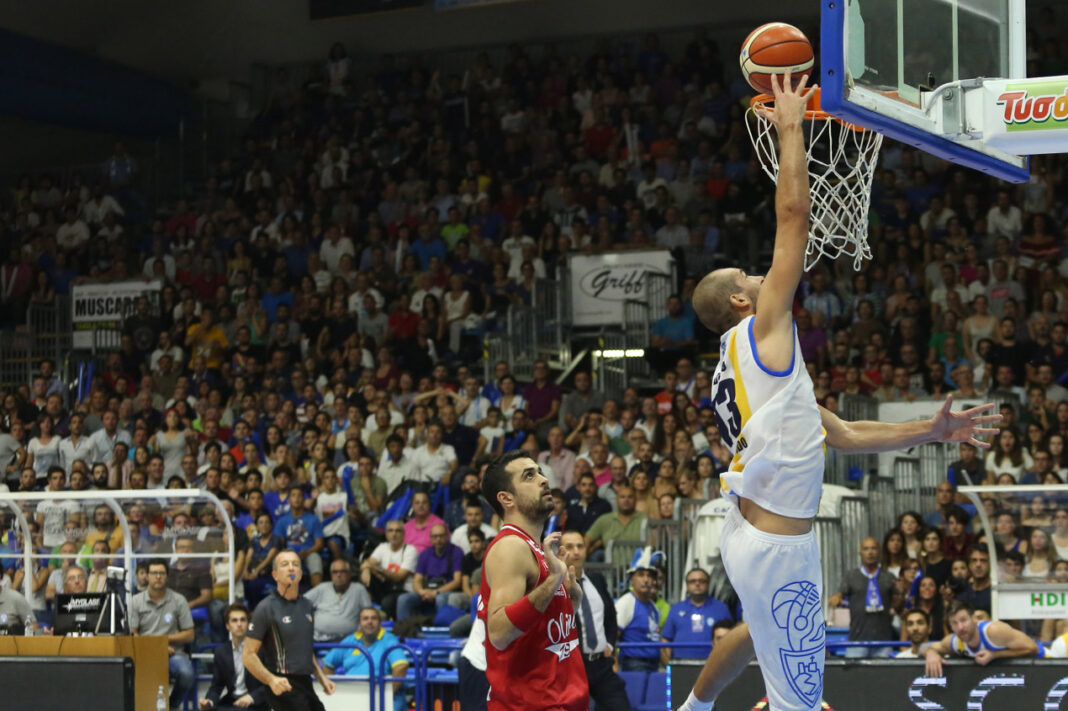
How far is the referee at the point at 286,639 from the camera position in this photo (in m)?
11.2

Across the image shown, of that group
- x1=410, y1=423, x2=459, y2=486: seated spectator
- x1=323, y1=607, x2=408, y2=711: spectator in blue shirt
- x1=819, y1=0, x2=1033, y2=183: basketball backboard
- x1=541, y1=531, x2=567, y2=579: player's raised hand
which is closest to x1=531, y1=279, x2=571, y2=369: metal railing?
x1=410, y1=423, x2=459, y2=486: seated spectator

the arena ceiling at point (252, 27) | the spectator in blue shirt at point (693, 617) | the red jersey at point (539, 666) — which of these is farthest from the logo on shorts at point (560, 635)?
the arena ceiling at point (252, 27)

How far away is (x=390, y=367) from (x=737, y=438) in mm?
13014

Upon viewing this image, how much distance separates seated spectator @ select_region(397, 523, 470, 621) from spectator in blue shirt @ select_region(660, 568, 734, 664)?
2169mm

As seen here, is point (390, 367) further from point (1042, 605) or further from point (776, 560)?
point (776, 560)

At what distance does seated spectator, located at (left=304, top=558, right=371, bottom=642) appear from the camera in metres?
13.5

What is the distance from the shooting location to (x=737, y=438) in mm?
5422

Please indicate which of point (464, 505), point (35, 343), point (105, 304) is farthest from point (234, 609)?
point (35, 343)

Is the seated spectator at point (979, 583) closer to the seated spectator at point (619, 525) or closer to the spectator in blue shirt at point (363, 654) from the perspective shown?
the seated spectator at point (619, 525)

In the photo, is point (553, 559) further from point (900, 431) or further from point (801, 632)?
point (900, 431)

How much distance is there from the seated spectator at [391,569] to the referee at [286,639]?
2659 mm

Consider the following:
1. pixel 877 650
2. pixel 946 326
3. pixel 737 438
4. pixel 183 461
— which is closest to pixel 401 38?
pixel 183 461

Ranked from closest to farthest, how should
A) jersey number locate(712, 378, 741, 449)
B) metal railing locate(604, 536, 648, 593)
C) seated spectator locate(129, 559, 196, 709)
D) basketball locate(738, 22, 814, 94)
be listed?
1. jersey number locate(712, 378, 741, 449)
2. basketball locate(738, 22, 814, 94)
3. seated spectator locate(129, 559, 196, 709)
4. metal railing locate(604, 536, 648, 593)

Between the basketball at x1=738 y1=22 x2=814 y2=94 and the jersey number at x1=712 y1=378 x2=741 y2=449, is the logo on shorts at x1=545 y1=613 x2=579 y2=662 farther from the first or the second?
the basketball at x1=738 y1=22 x2=814 y2=94
